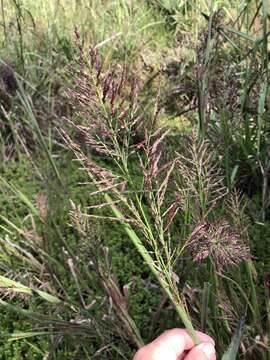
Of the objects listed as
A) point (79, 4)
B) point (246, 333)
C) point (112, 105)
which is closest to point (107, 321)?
point (246, 333)

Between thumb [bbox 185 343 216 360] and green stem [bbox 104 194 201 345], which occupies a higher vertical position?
green stem [bbox 104 194 201 345]

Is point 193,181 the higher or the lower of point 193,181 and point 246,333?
the higher

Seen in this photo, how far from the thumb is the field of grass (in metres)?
0.04

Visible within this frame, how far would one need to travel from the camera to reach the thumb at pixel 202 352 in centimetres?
73

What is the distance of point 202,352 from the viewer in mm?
733

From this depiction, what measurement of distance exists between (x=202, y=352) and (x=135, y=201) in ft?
3.16

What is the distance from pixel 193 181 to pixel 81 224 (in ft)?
1.01

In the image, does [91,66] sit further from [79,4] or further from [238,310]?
[79,4]

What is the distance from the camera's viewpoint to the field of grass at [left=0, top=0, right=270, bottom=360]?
66cm

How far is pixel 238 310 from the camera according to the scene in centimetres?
113

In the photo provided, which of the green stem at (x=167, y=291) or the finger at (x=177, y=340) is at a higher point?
the green stem at (x=167, y=291)

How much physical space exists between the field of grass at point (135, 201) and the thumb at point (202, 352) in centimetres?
4

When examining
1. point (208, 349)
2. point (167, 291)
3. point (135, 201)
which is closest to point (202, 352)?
point (208, 349)

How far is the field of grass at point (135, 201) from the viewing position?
656 mm
